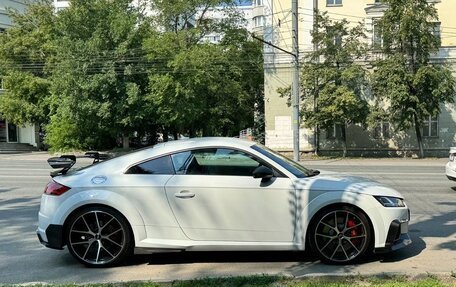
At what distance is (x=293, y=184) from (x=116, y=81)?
85.6 ft

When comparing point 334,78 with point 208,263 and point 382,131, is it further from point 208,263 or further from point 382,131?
point 208,263

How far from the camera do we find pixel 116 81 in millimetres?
29922

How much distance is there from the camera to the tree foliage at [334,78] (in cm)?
2606

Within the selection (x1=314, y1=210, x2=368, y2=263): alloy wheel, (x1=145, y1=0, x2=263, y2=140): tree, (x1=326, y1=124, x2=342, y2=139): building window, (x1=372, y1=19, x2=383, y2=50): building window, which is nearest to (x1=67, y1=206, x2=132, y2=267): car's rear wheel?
(x1=314, y1=210, x2=368, y2=263): alloy wheel

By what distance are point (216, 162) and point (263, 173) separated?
26.5 inches

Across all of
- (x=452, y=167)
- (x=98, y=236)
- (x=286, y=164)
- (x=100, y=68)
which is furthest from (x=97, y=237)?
(x=100, y=68)

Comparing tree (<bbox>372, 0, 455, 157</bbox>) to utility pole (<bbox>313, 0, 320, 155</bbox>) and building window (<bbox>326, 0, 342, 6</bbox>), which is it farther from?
building window (<bbox>326, 0, 342, 6</bbox>)

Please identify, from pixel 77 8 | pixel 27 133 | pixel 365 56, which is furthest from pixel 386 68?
pixel 27 133

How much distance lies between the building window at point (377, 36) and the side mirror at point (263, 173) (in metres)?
23.4

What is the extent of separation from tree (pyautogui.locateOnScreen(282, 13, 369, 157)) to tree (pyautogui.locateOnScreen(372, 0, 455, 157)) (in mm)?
1474

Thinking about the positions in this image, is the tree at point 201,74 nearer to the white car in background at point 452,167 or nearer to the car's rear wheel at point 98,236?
the white car in background at point 452,167

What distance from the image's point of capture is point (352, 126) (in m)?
30.0

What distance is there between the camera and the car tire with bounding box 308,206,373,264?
17.7 feet

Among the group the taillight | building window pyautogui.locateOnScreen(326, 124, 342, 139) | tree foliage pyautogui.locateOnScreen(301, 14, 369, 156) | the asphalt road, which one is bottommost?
the asphalt road
